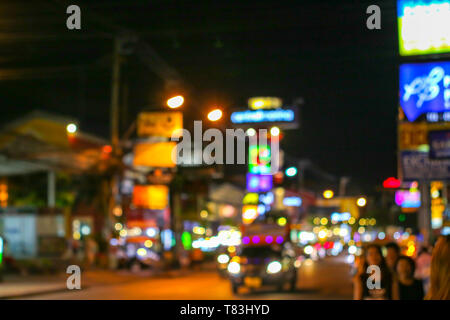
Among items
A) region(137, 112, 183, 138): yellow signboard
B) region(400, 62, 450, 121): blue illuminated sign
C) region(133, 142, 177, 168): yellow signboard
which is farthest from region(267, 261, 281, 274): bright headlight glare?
region(400, 62, 450, 121): blue illuminated sign

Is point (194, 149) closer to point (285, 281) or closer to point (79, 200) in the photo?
point (285, 281)

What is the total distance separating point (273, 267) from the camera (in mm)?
23953

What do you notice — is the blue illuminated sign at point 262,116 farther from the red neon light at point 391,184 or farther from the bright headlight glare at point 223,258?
the red neon light at point 391,184

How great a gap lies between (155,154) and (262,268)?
34.0ft

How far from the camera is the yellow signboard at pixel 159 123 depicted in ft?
90.0

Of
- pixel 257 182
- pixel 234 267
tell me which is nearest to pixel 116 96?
pixel 234 267

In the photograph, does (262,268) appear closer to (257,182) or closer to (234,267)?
(234,267)

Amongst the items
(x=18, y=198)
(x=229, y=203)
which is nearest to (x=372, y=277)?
(x=18, y=198)

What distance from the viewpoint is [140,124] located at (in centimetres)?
2762

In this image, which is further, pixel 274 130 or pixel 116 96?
pixel 274 130

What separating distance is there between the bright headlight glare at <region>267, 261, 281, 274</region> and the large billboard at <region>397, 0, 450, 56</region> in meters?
11.4

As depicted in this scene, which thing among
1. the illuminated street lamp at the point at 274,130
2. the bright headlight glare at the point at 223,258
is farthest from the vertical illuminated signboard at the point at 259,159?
the bright headlight glare at the point at 223,258

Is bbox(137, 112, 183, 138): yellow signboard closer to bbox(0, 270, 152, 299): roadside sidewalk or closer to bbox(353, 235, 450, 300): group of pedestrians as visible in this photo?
bbox(0, 270, 152, 299): roadside sidewalk

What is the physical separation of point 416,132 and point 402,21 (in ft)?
15.0
